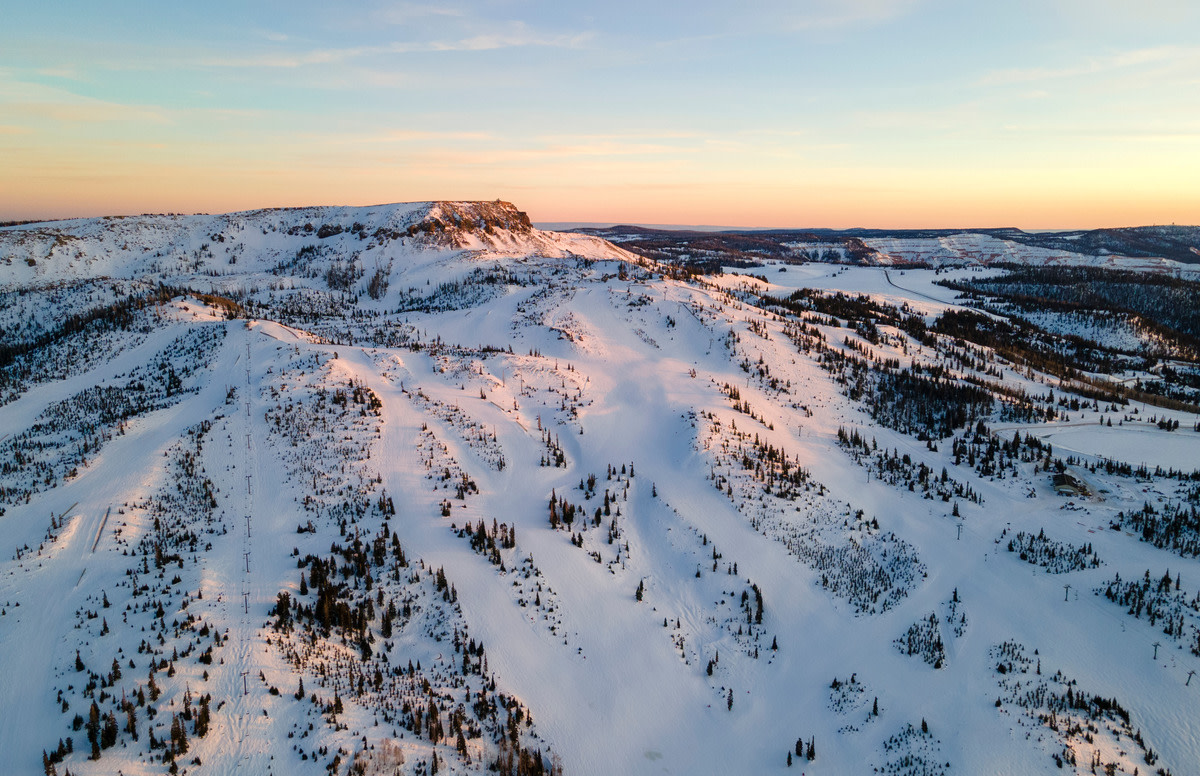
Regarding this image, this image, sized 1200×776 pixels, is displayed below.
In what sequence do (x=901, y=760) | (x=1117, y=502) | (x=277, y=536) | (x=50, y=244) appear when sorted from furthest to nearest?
(x=50, y=244), (x=1117, y=502), (x=277, y=536), (x=901, y=760)

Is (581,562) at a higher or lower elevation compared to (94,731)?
lower

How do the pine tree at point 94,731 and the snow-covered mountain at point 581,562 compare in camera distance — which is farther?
the snow-covered mountain at point 581,562

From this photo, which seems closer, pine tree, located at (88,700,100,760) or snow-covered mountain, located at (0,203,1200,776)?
pine tree, located at (88,700,100,760)

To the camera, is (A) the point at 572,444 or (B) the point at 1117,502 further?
(A) the point at 572,444

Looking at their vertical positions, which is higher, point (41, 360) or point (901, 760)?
point (41, 360)

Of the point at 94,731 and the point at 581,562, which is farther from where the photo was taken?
the point at 581,562

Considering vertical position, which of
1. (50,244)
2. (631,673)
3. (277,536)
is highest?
(50,244)

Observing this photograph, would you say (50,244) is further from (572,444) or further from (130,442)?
(572,444)

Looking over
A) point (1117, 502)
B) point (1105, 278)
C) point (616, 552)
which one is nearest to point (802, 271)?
point (1105, 278)
